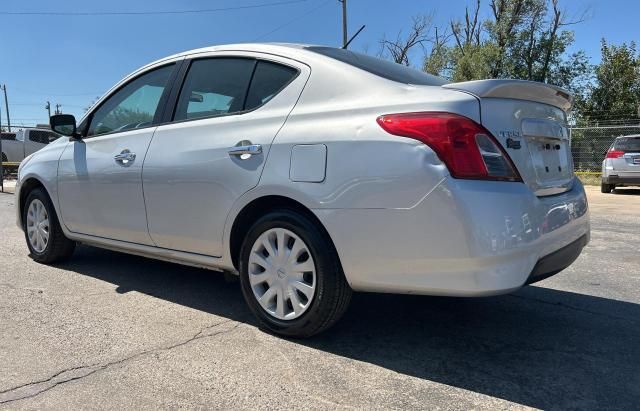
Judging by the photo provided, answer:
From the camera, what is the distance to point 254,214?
334 cm

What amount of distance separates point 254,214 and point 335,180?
2.28 feet

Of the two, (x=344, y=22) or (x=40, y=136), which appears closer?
(x=344, y=22)

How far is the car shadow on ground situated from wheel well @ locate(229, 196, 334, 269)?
0.53 metres

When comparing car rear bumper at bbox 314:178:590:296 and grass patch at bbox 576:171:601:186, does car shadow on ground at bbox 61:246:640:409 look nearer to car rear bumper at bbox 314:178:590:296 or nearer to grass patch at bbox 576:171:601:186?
car rear bumper at bbox 314:178:590:296

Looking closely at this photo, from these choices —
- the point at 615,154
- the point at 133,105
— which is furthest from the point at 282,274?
the point at 615,154

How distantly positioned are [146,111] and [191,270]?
153cm

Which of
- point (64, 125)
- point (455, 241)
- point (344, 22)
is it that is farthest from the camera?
point (344, 22)

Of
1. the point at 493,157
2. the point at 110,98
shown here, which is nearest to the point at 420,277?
the point at 493,157

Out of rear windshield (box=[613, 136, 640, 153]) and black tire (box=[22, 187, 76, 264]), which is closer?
black tire (box=[22, 187, 76, 264])

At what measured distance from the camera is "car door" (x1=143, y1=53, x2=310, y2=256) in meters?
3.29

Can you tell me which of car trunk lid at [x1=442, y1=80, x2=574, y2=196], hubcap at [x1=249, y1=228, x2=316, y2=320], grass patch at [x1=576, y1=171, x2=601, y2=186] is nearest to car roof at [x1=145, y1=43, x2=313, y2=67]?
car trunk lid at [x1=442, y1=80, x2=574, y2=196]

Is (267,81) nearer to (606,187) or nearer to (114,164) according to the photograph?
(114,164)

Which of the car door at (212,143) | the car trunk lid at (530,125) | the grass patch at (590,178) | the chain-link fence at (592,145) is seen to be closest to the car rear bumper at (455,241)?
the car trunk lid at (530,125)

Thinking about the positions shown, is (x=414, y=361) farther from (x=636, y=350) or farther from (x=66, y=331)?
(x=66, y=331)
